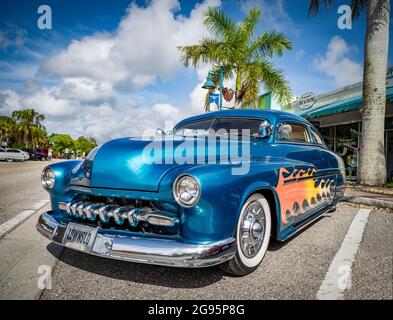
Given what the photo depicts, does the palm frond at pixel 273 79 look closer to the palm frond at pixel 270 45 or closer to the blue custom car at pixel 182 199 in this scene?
the palm frond at pixel 270 45

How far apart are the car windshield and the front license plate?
5.83 ft

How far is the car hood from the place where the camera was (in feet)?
7.70

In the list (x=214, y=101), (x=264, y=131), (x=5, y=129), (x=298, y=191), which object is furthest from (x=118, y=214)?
(x=5, y=129)

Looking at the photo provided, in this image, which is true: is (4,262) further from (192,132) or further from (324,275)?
(324,275)

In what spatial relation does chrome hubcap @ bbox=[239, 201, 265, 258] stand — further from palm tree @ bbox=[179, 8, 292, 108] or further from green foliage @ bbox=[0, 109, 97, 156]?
green foliage @ bbox=[0, 109, 97, 156]

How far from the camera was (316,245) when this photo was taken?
10.9 feet

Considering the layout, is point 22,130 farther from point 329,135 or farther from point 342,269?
point 342,269

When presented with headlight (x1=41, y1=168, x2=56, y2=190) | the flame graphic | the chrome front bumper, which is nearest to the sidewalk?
the flame graphic

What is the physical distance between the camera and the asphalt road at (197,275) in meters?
2.18

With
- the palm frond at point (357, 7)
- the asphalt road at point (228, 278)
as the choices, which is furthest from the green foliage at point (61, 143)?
the asphalt road at point (228, 278)

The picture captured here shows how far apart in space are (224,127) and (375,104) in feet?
18.6
